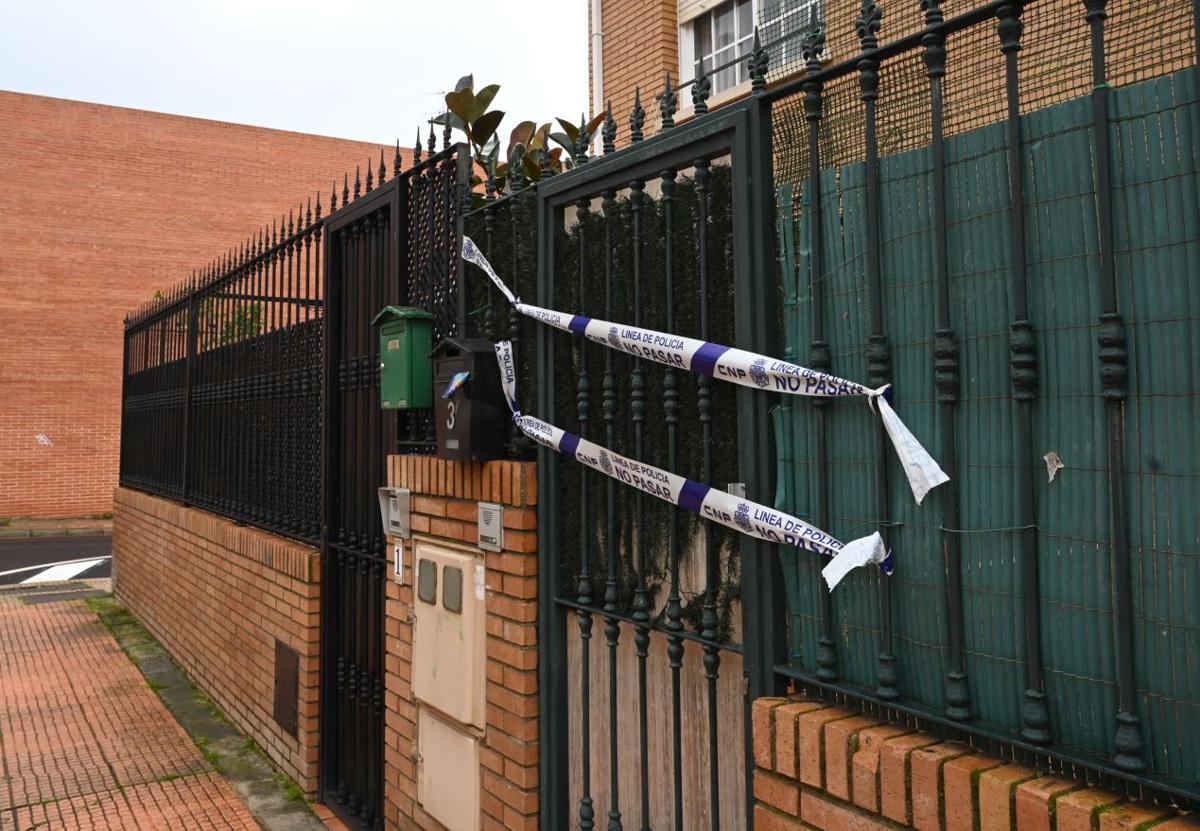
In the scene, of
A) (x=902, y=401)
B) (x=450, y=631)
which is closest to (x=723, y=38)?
(x=450, y=631)

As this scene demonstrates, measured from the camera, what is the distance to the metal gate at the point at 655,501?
2369 mm

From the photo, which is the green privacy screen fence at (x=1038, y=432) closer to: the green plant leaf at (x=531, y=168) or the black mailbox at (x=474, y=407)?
the black mailbox at (x=474, y=407)

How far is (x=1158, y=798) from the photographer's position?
158cm

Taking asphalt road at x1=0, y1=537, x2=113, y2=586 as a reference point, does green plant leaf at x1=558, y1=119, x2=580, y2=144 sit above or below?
above

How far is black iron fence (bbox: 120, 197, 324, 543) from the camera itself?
5.60m

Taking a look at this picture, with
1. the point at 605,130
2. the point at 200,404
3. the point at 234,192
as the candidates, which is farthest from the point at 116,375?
the point at 605,130

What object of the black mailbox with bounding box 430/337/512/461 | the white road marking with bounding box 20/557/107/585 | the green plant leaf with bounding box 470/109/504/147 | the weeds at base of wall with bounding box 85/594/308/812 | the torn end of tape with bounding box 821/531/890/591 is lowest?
the weeds at base of wall with bounding box 85/594/308/812

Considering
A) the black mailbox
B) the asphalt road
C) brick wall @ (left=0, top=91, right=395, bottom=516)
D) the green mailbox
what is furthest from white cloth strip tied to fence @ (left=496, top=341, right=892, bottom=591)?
brick wall @ (left=0, top=91, right=395, bottom=516)

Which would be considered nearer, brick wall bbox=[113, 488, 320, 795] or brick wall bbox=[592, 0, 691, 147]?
brick wall bbox=[113, 488, 320, 795]

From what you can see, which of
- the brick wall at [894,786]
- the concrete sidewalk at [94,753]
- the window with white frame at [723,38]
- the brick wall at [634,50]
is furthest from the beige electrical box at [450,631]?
the brick wall at [634,50]

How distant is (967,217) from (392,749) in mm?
3426

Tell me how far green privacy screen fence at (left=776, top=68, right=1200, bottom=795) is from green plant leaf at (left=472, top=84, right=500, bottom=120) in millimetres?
2451

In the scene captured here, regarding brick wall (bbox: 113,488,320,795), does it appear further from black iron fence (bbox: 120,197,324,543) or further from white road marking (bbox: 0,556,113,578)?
white road marking (bbox: 0,556,113,578)

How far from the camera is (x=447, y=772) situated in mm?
3615
